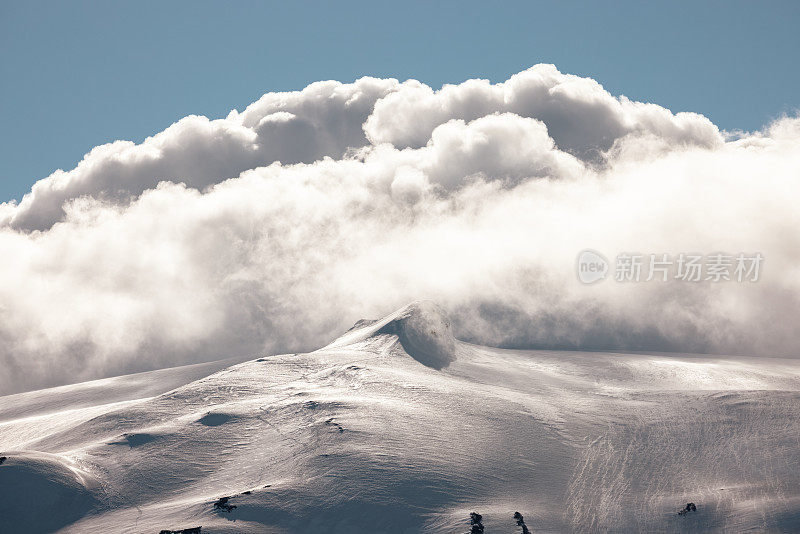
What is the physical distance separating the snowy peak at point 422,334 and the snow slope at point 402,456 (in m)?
3.53

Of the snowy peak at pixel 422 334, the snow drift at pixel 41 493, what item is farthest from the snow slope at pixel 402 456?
the snowy peak at pixel 422 334

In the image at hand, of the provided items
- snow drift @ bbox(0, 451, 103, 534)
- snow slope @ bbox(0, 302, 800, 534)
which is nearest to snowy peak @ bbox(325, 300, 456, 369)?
snow slope @ bbox(0, 302, 800, 534)

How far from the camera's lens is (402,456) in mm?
76812

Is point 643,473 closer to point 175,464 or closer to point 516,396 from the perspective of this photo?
point 516,396

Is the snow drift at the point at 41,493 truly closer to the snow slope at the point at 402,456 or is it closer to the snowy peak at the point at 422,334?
the snow slope at the point at 402,456

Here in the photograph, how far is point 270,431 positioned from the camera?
86000mm

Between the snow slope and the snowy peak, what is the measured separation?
139 inches

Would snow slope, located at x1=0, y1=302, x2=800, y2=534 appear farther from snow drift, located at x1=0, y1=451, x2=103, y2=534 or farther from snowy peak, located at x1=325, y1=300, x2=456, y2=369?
snowy peak, located at x1=325, y1=300, x2=456, y2=369

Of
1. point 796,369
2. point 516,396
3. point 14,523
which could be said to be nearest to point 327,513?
point 14,523

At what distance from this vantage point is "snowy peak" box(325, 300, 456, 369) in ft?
415

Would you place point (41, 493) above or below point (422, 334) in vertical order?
below

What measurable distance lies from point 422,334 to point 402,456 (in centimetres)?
5630

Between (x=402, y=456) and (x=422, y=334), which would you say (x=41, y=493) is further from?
(x=422, y=334)

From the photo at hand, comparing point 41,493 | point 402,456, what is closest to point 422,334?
point 402,456
